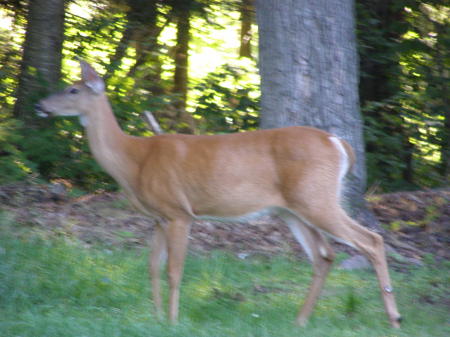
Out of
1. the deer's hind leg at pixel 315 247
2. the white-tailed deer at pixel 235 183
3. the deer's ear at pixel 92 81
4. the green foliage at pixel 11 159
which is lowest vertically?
the green foliage at pixel 11 159

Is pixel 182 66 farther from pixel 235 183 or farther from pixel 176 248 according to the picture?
pixel 176 248

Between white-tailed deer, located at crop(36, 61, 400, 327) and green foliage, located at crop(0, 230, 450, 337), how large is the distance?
0.84 ft

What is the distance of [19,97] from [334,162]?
5.61 metres

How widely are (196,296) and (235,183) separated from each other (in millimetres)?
999

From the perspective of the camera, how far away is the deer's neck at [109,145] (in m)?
6.48

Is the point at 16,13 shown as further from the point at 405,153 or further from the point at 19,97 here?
the point at 405,153

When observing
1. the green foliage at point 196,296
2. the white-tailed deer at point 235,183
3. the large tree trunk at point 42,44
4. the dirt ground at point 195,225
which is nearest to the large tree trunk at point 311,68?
the dirt ground at point 195,225

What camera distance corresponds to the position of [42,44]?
34.6ft

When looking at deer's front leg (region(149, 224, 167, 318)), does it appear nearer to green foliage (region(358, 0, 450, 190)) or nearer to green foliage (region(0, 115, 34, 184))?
green foliage (region(0, 115, 34, 184))

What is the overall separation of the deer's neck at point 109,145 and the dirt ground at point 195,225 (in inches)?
51.5

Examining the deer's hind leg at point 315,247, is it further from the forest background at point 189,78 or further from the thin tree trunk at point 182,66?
the thin tree trunk at point 182,66

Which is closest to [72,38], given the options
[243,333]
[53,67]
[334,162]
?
[53,67]

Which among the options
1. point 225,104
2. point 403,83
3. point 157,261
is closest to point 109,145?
point 157,261

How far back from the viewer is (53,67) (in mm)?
10641
